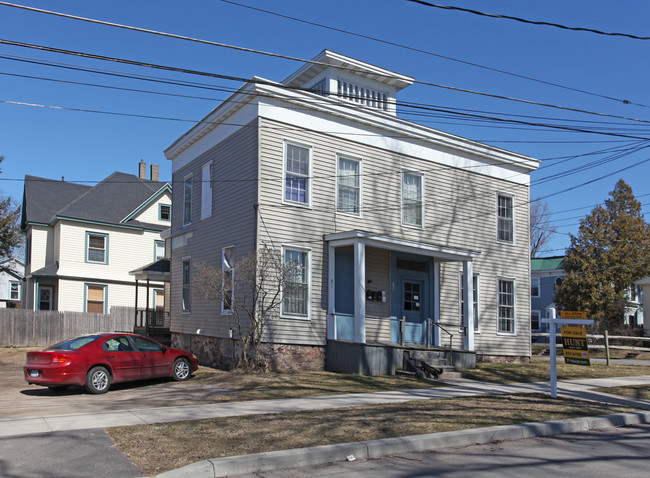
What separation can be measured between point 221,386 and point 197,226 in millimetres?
8129

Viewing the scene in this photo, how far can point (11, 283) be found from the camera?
50.4 metres

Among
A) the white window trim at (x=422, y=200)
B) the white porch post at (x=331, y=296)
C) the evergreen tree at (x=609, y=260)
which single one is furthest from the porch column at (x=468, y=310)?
the evergreen tree at (x=609, y=260)

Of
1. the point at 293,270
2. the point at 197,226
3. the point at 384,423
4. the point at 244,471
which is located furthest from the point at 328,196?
the point at 244,471

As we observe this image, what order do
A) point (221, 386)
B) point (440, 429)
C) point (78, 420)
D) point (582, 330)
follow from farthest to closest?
1. point (221, 386)
2. point (582, 330)
3. point (78, 420)
4. point (440, 429)

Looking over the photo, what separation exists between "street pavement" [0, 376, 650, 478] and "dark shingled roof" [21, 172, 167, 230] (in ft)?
78.7

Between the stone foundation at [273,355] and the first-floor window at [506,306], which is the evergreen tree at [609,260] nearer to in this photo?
the first-floor window at [506,306]

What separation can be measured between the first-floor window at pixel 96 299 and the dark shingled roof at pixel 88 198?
3701 mm

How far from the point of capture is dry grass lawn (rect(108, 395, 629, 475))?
7.61m

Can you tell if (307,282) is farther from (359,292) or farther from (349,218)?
(349,218)

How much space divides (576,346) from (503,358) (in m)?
10.8

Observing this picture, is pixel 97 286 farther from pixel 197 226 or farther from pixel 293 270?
pixel 293 270

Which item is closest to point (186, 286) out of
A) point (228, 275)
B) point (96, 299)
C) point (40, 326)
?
point (228, 275)

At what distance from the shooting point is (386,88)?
21875mm

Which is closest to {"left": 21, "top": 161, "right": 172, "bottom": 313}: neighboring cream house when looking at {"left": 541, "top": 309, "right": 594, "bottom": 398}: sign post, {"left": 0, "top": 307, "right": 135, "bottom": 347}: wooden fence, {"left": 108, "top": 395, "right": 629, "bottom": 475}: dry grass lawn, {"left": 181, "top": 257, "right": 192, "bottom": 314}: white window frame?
{"left": 0, "top": 307, "right": 135, "bottom": 347}: wooden fence
